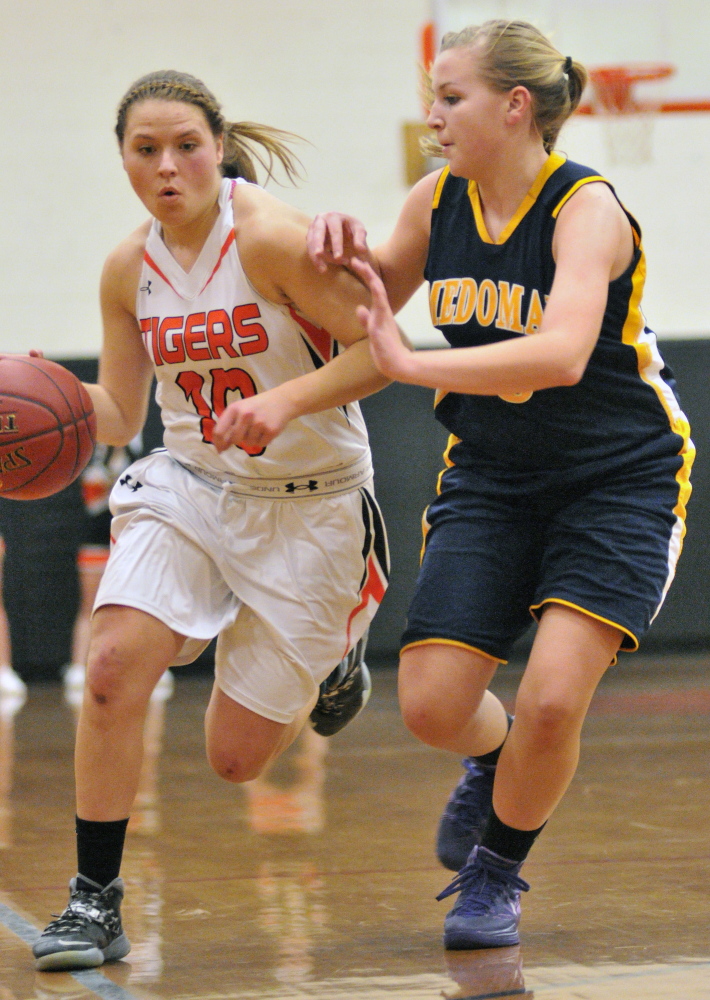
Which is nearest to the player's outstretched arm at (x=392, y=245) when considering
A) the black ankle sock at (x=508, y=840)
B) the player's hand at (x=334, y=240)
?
the player's hand at (x=334, y=240)

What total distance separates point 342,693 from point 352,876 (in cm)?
43

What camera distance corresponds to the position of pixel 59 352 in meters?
7.09

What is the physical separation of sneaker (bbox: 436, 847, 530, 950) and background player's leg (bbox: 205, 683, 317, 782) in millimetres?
489

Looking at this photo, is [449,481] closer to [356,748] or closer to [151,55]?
[356,748]

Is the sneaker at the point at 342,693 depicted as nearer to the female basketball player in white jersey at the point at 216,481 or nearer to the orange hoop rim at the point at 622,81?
the female basketball player in white jersey at the point at 216,481

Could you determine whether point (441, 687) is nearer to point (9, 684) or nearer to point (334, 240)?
point (334, 240)

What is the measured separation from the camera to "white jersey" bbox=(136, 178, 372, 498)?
2654 millimetres

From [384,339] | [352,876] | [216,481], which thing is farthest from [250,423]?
[352,876]

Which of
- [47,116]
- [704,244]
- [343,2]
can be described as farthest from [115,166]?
[704,244]

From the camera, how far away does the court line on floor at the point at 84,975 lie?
7.30 ft

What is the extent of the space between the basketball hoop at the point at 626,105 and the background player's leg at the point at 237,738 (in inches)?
209

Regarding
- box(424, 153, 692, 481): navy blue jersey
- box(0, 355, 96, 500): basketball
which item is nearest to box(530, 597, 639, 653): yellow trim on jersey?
box(424, 153, 692, 481): navy blue jersey

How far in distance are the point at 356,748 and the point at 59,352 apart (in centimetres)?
328

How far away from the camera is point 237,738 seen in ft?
9.08
